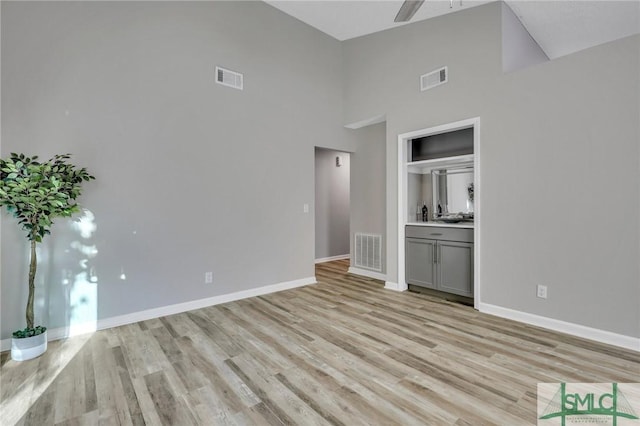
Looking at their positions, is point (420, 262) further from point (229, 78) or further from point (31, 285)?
point (31, 285)

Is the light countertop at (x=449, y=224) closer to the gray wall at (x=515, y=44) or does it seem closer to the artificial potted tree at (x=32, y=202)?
the gray wall at (x=515, y=44)

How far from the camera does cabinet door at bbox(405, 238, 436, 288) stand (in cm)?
388

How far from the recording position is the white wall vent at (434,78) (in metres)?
3.66

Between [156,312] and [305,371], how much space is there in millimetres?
2059

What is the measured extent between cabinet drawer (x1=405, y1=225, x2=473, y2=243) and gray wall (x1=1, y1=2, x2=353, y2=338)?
1573 millimetres

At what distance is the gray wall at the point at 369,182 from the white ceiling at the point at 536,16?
157cm

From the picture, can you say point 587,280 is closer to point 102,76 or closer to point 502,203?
point 502,203

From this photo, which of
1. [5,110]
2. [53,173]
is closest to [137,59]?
[5,110]

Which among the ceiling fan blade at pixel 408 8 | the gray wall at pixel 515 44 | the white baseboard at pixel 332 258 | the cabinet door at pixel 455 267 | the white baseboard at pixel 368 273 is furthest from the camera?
the white baseboard at pixel 332 258

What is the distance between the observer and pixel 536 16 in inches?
137

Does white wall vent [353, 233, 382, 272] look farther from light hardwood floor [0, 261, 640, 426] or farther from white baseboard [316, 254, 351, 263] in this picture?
light hardwood floor [0, 261, 640, 426]

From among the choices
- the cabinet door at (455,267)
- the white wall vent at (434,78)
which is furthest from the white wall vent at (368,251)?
the white wall vent at (434,78)

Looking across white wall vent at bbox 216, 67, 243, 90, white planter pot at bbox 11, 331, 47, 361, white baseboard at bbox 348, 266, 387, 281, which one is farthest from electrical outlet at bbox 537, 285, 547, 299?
white planter pot at bbox 11, 331, 47, 361

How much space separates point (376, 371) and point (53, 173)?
3127 mm
